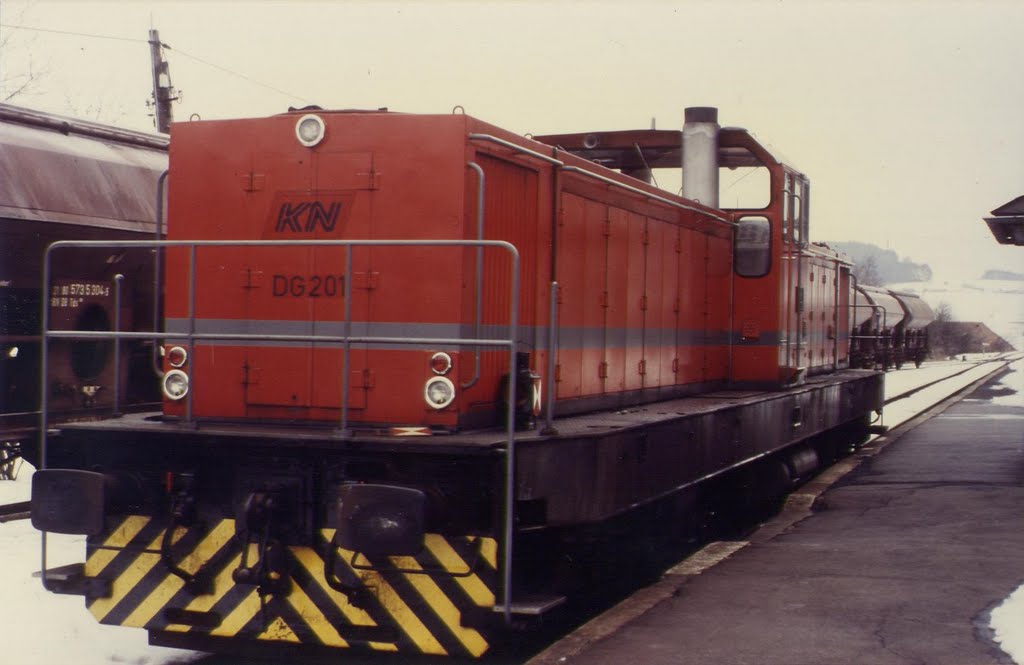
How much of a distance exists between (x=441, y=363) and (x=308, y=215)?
108 cm

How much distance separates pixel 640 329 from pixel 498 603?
3401 millimetres

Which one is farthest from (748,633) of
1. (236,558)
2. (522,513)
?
(236,558)

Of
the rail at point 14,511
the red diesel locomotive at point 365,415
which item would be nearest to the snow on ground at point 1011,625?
the red diesel locomotive at point 365,415

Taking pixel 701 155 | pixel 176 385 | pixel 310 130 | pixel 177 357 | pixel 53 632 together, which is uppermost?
pixel 701 155

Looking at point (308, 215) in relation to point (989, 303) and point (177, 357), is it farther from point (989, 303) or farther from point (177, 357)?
point (989, 303)

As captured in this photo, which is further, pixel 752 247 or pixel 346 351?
pixel 752 247

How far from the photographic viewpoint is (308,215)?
19.7ft

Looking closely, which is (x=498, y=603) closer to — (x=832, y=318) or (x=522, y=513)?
(x=522, y=513)

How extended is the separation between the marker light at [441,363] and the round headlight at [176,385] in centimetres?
137

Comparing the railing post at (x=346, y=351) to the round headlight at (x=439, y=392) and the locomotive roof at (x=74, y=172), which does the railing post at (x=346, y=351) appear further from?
the locomotive roof at (x=74, y=172)

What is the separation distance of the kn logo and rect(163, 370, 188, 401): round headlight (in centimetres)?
86

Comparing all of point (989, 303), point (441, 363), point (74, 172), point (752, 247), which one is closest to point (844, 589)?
point (441, 363)

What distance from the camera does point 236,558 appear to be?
548 centimetres

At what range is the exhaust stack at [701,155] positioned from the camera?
374 inches
